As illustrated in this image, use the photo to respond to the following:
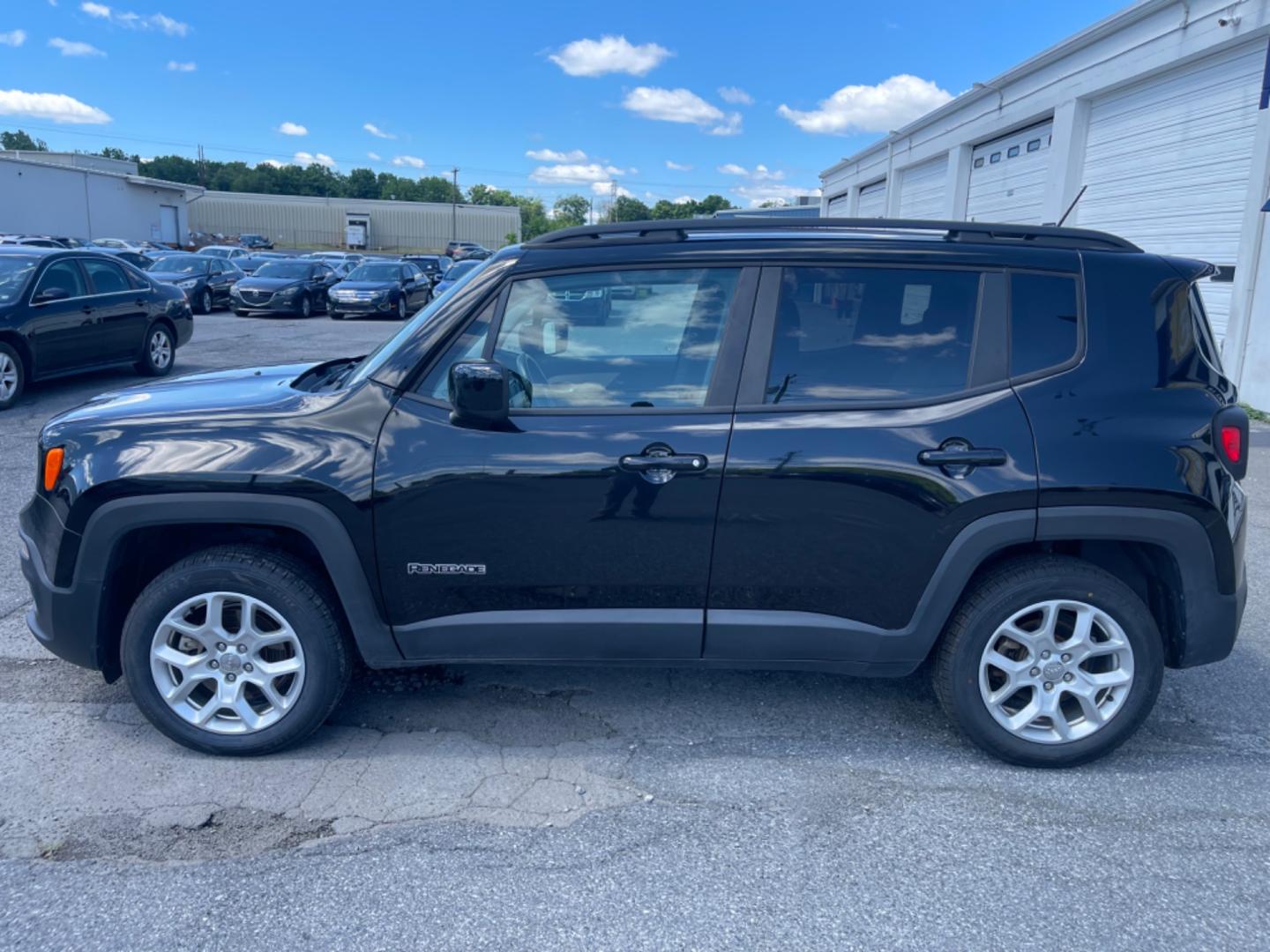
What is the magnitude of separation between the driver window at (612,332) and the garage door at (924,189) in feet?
63.6

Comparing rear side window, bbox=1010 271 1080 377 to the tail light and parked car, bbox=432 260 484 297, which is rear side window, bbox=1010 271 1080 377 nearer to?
the tail light

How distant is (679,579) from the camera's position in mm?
3395

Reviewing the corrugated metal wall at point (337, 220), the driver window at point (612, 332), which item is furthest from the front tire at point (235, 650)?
the corrugated metal wall at point (337, 220)

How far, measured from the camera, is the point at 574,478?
3307 mm

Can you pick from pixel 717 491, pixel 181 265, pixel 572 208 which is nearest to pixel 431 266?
pixel 181 265

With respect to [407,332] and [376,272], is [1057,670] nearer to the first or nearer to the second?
[407,332]

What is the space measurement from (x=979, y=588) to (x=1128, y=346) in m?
0.99

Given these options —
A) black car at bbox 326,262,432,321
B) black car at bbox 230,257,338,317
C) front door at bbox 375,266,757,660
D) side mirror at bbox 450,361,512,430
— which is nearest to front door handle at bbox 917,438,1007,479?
front door at bbox 375,266,757,660

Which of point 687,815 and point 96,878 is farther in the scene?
point 687,815

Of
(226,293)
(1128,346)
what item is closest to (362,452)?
(1128,346)

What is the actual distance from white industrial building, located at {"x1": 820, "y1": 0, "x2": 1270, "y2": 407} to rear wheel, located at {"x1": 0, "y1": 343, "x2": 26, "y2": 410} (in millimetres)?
11373

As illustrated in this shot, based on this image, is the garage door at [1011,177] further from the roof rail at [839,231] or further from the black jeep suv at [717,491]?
the black jeep suv at [717,491]

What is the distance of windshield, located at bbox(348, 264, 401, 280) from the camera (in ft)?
80.9

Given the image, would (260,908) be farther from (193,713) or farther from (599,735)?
(599,735)
